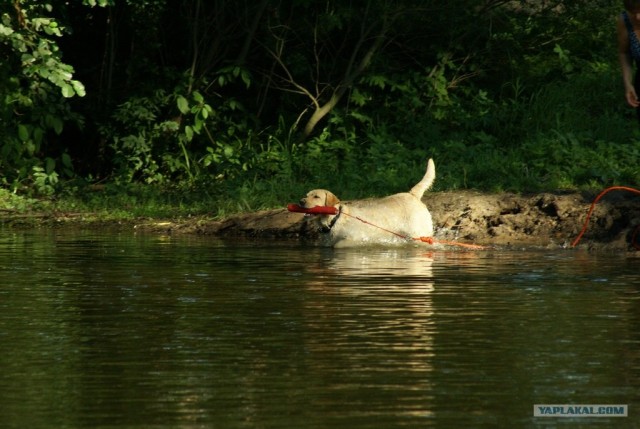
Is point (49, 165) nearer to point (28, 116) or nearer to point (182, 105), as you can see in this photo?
point (28, 116)

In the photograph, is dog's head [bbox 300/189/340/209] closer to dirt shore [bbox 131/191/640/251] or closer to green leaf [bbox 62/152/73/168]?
dirt shore [bbox 131/191/640/251]

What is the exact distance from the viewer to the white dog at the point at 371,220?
12789 millimetres

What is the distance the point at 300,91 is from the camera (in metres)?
19.4

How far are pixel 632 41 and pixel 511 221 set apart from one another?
447 centimetres

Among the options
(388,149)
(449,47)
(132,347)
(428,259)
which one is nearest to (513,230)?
(428,259)

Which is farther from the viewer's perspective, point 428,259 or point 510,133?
point 510,133

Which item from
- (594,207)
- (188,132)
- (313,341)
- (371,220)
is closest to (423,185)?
(371,220)

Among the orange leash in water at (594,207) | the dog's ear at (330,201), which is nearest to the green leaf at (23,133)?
the dog's ear at (330,201)

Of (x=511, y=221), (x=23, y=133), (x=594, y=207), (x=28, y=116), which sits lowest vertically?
(x=511, y=221)

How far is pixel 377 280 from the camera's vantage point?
9.66 m

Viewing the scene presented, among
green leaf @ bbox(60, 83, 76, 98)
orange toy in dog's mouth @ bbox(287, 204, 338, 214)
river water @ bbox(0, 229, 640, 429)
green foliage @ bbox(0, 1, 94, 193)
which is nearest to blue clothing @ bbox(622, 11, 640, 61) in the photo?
river water @ bbox(0, 229, 640, 429)

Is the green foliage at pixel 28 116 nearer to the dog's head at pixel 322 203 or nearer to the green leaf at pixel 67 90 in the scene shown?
the green leaf at pixel 67 90

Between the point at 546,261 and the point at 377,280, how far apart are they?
2.24 metres

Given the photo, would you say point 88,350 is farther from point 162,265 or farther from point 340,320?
point 162,265
